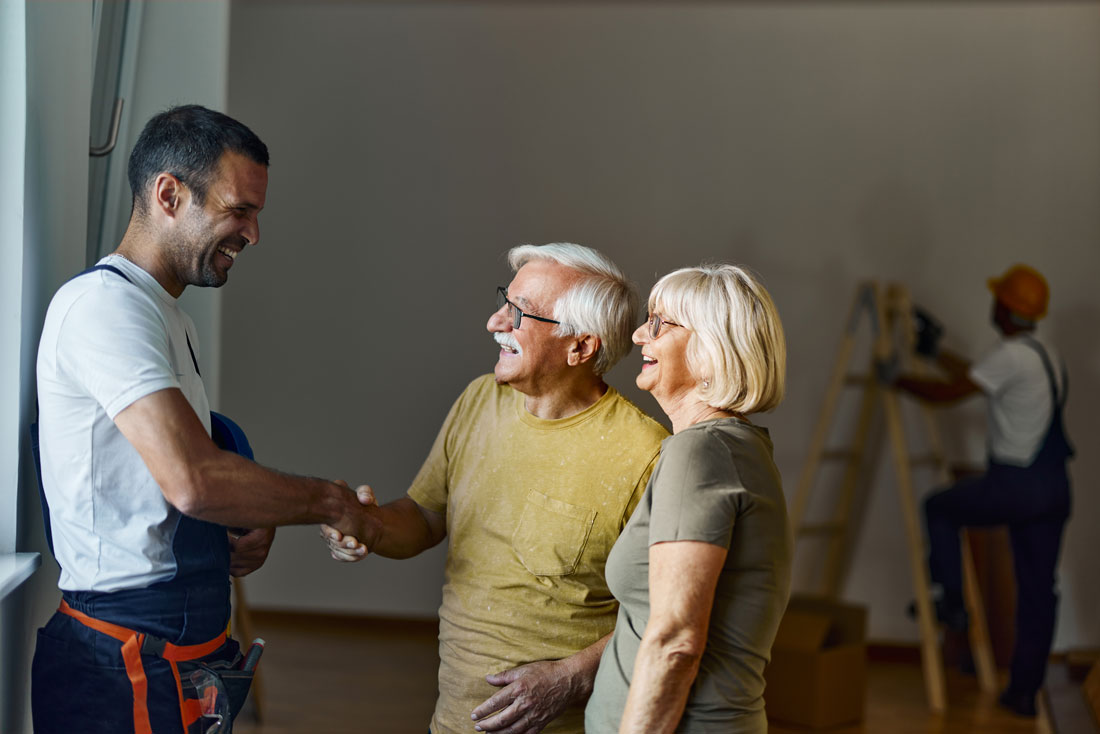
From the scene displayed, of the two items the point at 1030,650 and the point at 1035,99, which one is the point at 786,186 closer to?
the point at 1035,99

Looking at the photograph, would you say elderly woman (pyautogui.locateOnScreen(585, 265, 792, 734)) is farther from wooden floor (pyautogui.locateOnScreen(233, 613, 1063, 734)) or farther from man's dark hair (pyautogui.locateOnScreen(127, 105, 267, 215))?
wooden floor (pyautogui.locateOnScreen(233, 613, 1063, 734))

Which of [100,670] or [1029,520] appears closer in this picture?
[100,670]

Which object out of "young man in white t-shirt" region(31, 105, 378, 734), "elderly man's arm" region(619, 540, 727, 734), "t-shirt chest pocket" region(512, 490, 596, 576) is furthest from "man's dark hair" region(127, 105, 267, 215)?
"elderly man's arm" region(619, 540, 727, 734)

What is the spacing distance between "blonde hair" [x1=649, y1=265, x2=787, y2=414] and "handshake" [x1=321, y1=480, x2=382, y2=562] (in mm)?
706

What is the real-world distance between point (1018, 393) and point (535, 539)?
12.2 ft

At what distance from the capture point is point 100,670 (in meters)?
1.73

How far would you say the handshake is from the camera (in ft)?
6.68

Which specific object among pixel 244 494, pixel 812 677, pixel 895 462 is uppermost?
pixel 244 494

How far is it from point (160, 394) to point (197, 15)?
1429mm

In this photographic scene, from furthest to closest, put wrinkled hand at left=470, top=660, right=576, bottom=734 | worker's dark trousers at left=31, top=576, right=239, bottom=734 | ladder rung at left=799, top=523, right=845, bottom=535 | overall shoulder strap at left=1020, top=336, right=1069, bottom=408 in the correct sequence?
ladder rung at left=799, top=523, right=845, bottom=535, overall shoulder strap at left=1020, top=336, right=1069, bottom=408, wrinkled hand at left=470, top=660, right=576, bottom=734, worker's dark trousers at left=31, top=576, right=239, bottom=734

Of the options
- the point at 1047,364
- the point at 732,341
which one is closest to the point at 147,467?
the point at 732,341

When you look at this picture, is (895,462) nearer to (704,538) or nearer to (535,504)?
(535,504)

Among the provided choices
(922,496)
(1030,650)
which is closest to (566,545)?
(1030,650)

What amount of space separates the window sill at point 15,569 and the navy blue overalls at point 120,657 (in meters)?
0.10
